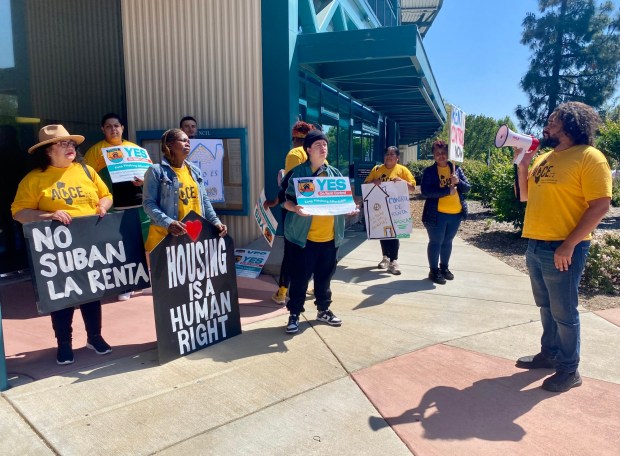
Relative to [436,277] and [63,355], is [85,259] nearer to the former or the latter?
[63,355]

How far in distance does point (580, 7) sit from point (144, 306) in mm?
39594

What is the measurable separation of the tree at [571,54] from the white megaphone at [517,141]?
35358mm

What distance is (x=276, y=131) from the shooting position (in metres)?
7.14

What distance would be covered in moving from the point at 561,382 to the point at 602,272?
3313 mm

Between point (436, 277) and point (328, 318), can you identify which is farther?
point (436, 277)

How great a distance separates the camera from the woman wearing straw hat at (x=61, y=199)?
3.71 meters

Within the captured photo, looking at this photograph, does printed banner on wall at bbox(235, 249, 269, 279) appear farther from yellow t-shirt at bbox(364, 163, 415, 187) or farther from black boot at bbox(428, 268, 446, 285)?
black boot at bbox(428, 268, 446, 285)

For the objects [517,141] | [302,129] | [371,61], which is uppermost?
[371,61]

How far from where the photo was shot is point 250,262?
22.1 ft

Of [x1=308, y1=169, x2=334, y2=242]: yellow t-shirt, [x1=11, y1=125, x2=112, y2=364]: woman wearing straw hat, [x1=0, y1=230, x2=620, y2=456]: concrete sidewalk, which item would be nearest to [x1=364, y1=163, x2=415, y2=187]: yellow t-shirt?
[x1=0, y1=230, x2=620, y2=456]: concrete sidewalk

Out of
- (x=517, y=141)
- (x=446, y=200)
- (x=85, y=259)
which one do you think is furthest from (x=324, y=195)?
(x=446, y=200)

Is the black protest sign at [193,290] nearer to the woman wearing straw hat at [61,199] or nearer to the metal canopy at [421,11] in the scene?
the woman wearing straw hat at [61,199]

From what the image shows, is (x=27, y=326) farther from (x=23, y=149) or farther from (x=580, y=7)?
(x=580, y=7)

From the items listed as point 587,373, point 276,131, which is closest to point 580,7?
point 276,131
